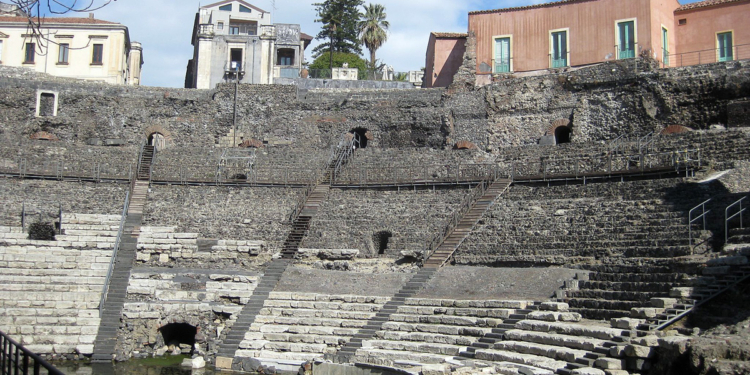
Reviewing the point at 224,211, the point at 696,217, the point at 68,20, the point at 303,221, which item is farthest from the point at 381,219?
the point at 68,20

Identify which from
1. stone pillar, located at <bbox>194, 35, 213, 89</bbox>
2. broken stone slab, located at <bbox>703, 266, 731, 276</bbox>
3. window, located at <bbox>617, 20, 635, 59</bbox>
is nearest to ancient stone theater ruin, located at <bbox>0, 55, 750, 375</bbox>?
broken stone slab, located at <bbox>703, 266, 731, 276</bbox>

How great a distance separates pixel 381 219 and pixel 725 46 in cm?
1708

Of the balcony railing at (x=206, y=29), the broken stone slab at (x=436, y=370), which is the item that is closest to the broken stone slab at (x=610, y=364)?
the broken stone slab at (x=436, y=370)

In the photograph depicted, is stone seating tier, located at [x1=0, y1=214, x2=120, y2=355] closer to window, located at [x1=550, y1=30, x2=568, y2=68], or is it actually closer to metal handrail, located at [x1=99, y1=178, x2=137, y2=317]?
metal handrail, located at [x1=99, y1=178, x2=137, y2=317]

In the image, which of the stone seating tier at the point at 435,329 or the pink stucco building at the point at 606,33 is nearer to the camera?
the stone seating tier at the point at 435,329

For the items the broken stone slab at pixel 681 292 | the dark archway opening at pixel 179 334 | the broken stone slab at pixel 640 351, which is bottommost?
the dark archway opening at pixel 179 334

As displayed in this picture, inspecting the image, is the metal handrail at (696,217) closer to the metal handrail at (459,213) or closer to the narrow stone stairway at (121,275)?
the metal handrail at (459,213)

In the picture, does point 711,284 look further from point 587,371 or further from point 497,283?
point 497,283

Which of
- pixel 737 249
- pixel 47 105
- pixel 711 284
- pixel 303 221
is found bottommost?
pixel 711 284

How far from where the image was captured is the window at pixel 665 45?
1218 inches

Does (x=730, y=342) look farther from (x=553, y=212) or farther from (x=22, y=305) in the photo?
(x=22, y=305)

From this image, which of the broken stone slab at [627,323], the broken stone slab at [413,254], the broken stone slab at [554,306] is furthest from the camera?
the broken stone slab at [413,254]

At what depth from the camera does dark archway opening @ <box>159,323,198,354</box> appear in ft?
67.1

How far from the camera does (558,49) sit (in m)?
32.6
